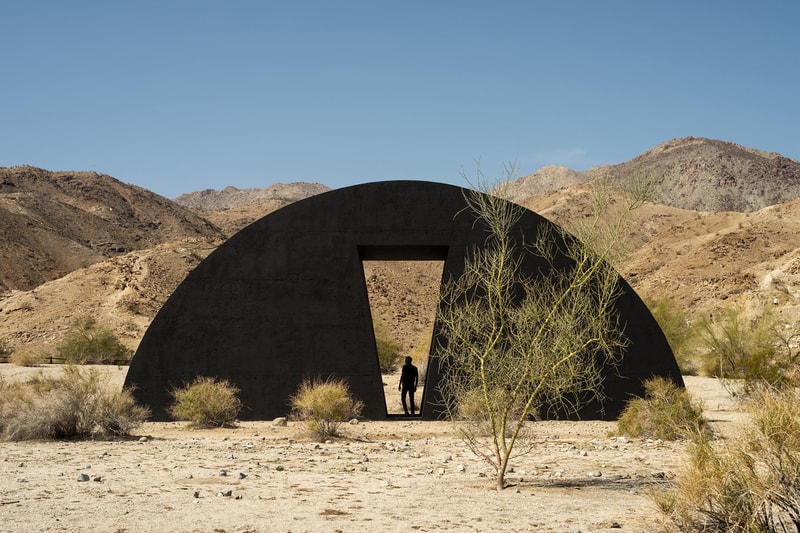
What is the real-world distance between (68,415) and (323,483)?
6044mm

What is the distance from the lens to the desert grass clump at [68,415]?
1362 centimetres

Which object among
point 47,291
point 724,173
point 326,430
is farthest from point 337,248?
point 724,173

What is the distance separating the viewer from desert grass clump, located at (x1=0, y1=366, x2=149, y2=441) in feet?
44.7

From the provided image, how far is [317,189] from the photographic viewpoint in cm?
14575

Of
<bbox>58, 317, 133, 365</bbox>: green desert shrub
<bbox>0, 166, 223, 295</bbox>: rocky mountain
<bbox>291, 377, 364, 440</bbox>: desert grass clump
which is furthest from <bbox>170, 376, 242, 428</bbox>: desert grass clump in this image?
<bbox>0, 166, 223, 295</bbox>: rocky mountain

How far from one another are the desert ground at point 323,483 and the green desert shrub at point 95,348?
2211 centimetres

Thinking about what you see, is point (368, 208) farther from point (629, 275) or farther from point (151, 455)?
point (629, 275)

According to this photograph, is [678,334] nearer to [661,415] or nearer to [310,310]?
[661,415]

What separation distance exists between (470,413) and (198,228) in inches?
2800

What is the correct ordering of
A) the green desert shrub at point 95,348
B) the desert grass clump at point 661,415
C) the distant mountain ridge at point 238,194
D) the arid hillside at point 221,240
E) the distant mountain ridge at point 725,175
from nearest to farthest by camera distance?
the desert grass clump at point 661,415
the green desert shrub at point 95,348
the arid hillside at point 221,240
the distant mountain ridge at point 725,175
the distant mountain ridge at point 238,194

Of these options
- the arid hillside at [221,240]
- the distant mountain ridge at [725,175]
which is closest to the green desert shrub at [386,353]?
the arid hillside at [221,240]

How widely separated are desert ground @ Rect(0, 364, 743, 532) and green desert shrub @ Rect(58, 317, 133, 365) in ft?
72.5

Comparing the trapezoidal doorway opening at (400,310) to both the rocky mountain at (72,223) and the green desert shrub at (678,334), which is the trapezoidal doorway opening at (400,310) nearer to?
the green desert shrub at (678,334)

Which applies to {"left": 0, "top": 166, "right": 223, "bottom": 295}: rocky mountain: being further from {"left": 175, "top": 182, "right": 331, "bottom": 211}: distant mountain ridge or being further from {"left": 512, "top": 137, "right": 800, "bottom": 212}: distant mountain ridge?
{"left": 175, "top": 182, "right": 331, "bottom": 211}: distant mountain ridge
